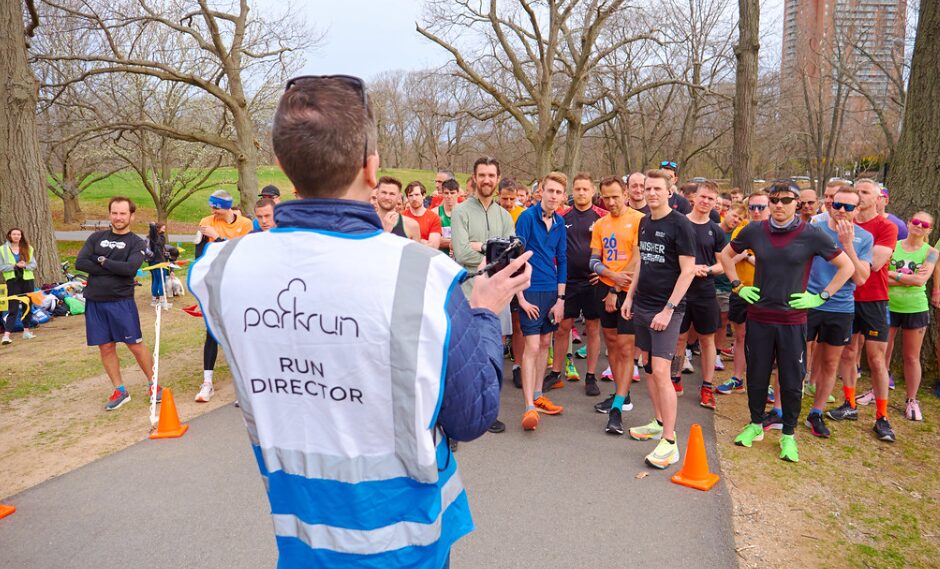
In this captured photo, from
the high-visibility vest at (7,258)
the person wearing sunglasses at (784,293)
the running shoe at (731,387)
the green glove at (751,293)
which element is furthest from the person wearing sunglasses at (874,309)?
the high-visibility vest at (7,258)

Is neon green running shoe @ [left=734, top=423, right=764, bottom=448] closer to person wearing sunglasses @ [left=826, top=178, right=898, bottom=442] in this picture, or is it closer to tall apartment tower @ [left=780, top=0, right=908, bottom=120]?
person wearing sunglasses @ [left=826, top=178, right=898, bottom=442]

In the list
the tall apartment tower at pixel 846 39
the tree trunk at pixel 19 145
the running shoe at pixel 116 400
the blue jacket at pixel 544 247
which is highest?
the tall apartment tower at pixel 846 39

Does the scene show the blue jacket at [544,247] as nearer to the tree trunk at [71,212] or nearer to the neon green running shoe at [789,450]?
the neon green running shoe at [789,450]

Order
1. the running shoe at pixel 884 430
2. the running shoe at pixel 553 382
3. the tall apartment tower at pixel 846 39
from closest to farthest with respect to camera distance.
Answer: the running shoe at pixel 884 430 → the running shoe at pixel 553 382 → the tall apartment tower at pixel 846 39

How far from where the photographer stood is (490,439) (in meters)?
5.28

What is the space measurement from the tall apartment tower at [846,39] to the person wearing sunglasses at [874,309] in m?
22.8

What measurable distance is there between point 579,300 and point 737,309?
1.95 meters

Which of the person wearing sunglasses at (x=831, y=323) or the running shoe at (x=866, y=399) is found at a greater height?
the person wearing sunglasses at (x=831, y=323)

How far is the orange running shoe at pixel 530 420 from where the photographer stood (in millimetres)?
5383

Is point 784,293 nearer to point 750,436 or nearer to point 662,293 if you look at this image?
point 662,293

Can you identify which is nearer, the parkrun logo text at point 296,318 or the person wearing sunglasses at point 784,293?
the parkrun logo text at point 296,318

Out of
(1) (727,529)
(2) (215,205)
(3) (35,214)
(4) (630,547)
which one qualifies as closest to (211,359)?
(2) (215,205)

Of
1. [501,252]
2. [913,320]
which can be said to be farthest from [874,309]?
[501,252]

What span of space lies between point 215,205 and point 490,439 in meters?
4.01
